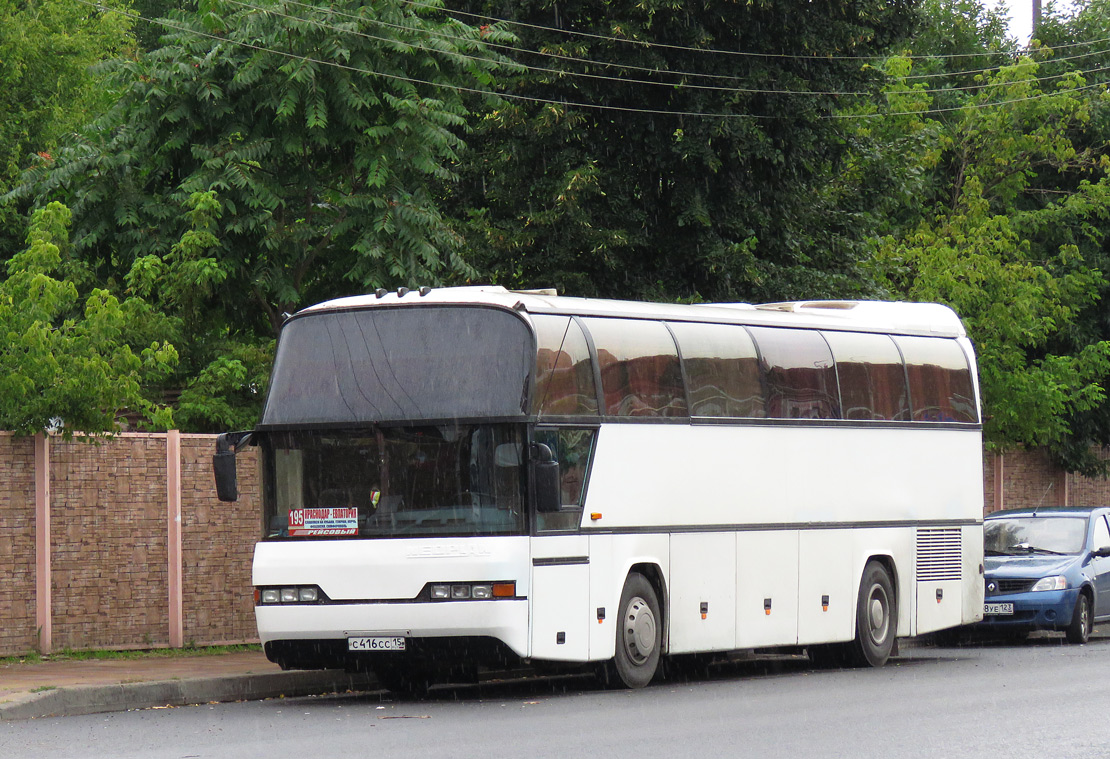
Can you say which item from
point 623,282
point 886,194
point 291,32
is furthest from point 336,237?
point 886,194

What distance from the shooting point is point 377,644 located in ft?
45.7

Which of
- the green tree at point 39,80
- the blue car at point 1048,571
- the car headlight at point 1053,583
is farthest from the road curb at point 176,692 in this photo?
the green tree at point 39,80

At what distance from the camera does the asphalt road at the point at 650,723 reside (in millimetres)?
10750

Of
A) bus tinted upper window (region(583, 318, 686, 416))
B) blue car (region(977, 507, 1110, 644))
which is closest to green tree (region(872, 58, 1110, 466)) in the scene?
blue car (region(977, 507, 1110, 644))

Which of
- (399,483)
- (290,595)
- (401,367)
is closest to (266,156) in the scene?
(401,367)

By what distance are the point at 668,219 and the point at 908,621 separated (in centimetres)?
754

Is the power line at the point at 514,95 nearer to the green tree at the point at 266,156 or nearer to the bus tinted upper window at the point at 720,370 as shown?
the green tree at the point at 266,156

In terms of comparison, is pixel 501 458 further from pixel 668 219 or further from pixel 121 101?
pixel 668 219

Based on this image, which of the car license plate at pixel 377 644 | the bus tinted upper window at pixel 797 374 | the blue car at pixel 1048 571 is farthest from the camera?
the blue car at pixel 1048 571

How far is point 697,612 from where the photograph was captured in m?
16.2

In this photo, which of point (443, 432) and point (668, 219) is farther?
point (668, 219)

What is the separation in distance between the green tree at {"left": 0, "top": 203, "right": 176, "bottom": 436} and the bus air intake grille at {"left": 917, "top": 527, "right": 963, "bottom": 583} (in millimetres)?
8621

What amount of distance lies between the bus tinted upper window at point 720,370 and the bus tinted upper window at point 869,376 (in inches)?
64.3

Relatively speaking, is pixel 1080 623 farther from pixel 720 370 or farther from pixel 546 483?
pixel 546 483
